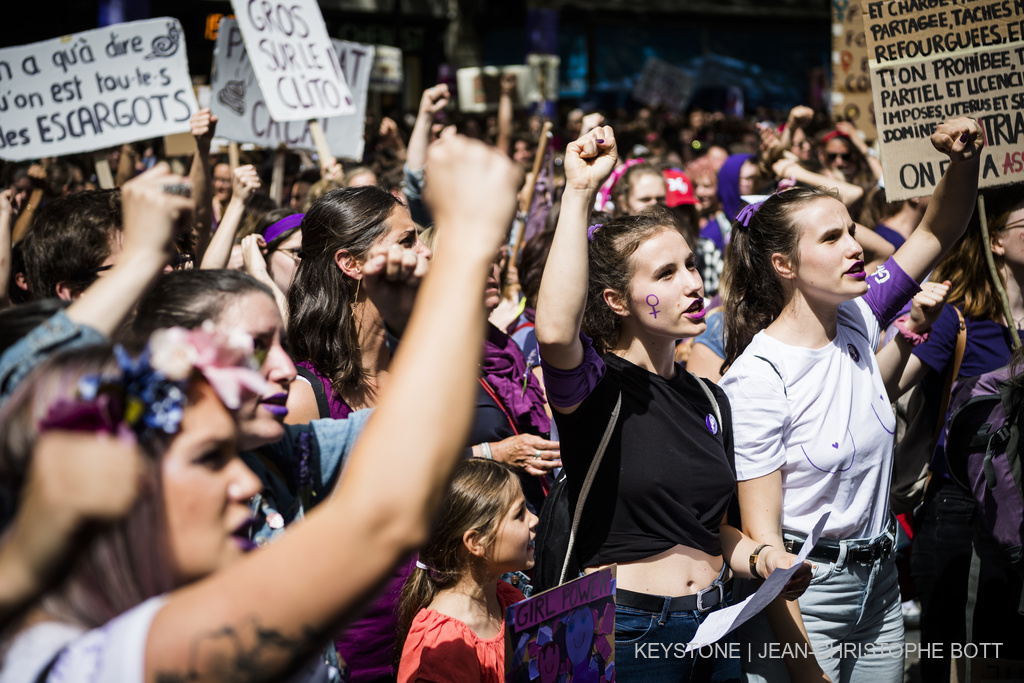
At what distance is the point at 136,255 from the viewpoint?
5.03 feet

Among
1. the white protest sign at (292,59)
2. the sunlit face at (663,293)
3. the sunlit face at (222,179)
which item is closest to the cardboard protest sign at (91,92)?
the white protest sign at (292,59)

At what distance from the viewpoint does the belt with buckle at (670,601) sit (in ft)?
8.38

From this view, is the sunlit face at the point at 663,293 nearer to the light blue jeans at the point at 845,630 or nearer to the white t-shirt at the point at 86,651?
the light blue jeans at the point at 845,630

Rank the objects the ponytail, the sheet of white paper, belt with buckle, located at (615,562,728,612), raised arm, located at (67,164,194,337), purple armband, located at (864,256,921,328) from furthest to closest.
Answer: purple armband, located at (864,256,921,328) < the ponytail < belt with buckle, located at (615,562,728,612) < the sheet of white paper < raised arm, located at (67,164,194,337)

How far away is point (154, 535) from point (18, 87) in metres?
5.40

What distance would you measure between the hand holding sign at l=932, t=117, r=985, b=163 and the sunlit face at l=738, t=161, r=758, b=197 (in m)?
3.67

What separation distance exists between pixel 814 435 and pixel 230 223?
242 cm

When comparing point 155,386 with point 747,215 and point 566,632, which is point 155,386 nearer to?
point 566,632

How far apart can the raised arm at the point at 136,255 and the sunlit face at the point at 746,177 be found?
5.96 metres

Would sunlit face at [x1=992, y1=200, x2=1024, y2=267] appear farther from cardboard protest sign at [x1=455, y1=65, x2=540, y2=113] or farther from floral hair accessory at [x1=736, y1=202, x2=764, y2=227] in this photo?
cardboard protest sign at [x1=455, y1=65, x2=540, y2=113]

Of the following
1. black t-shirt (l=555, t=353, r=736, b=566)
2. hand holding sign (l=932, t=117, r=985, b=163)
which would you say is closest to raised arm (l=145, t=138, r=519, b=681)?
black t-shirt (l=555, t=353, r=736, b=566)

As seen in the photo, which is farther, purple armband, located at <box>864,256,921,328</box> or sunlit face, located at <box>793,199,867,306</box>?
purple armband, located at <box>864,256,921,328</box>

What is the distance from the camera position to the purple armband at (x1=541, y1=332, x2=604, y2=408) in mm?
2391

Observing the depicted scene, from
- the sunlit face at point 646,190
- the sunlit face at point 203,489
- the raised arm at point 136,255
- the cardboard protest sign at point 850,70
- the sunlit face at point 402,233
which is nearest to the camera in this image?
the sunlit face at point 203,489
